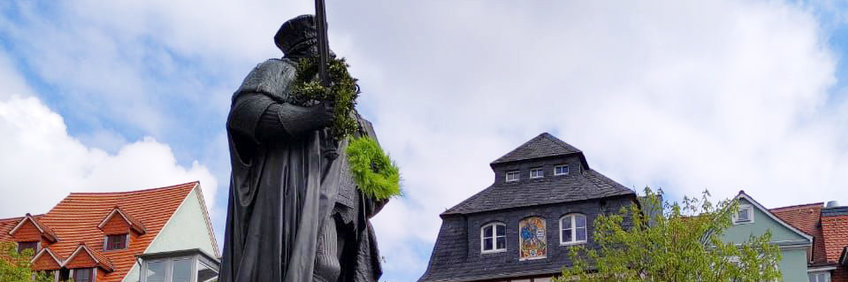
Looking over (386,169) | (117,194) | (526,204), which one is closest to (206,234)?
(117,194)

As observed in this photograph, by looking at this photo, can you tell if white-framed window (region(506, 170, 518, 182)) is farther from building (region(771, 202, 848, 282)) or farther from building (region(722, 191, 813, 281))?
building (region(771, 202, 848, 282))

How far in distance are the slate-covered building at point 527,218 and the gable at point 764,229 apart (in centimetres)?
377

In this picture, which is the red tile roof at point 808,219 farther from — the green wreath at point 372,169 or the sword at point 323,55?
the sword at point 323,55

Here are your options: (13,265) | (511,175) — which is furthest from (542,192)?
(13,265)

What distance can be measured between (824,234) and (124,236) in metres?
26.0

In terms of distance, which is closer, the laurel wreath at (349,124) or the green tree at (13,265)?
the laurel wreath at (349,124)

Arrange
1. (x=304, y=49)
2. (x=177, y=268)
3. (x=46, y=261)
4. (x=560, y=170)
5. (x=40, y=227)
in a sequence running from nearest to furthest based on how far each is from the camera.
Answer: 1. (x=304, y=49)
2. (x=177, y=268)
3. (x=46, y=261)
4. (x=40, y=227)
5. (x=560, y=170)

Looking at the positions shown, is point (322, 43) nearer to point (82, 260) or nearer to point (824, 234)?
point (82, 260)

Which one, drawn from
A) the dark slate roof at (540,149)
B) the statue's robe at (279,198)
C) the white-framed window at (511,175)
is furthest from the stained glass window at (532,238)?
the statue's robe at (279,198)

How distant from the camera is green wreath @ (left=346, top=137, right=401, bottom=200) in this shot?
777 cm

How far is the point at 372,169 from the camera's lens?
7898 millimetres

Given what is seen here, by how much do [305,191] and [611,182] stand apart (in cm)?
4163

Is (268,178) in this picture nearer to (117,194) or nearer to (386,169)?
(386,169)

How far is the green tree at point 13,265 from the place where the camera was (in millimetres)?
30312
